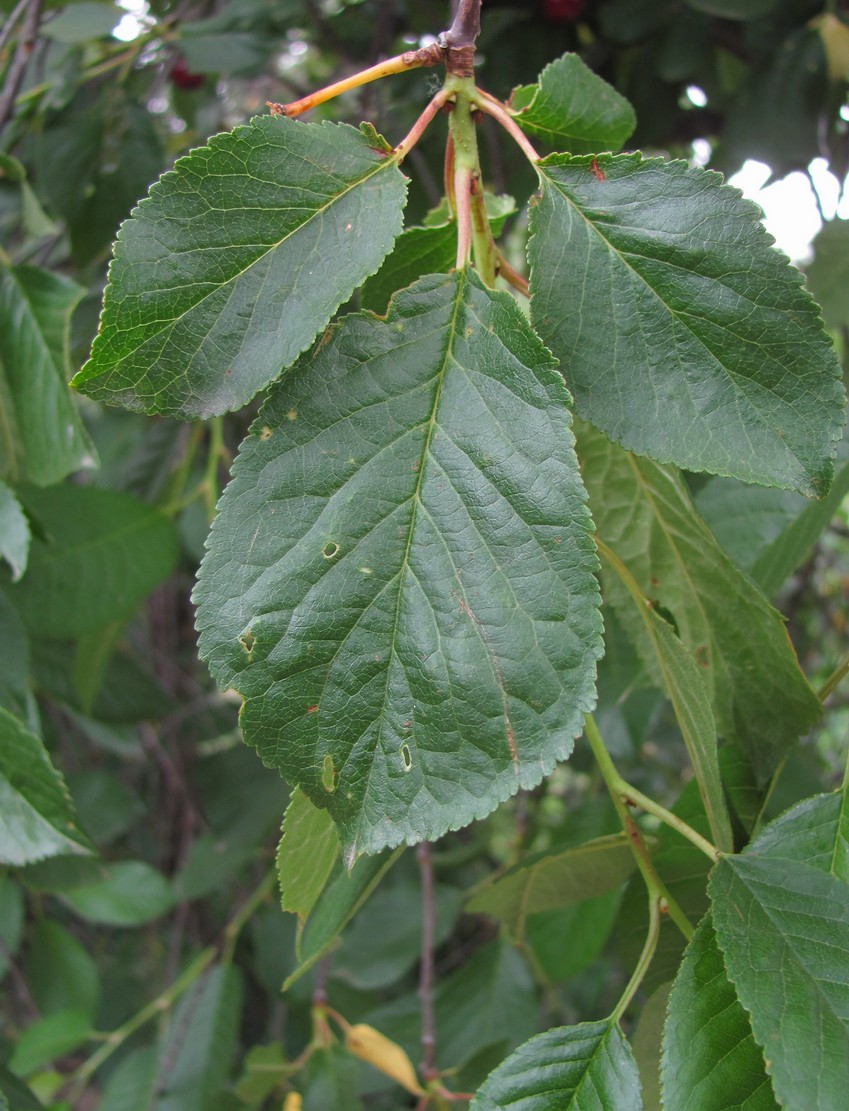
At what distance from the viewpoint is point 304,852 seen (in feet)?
1.56

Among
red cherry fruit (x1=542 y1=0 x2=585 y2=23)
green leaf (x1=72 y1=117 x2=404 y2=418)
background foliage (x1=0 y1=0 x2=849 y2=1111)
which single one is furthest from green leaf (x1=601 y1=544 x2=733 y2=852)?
red cherry fruit (x1=542 y1=0 x2=585 y2=23)

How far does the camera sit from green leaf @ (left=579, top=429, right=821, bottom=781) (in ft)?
1.72

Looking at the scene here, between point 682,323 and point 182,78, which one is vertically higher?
point 182,78

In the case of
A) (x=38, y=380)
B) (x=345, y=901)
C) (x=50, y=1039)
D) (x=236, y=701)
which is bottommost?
(x=236, y=701)

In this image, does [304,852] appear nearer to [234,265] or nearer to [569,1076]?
[569,1076]

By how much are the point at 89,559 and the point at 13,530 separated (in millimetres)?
314

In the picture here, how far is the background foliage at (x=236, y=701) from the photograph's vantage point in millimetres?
523

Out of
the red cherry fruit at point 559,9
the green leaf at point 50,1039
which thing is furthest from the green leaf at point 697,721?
the green leaf at point 50,1039

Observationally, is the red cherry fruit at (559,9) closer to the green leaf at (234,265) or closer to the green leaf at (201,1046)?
the green leaf at (234,265)

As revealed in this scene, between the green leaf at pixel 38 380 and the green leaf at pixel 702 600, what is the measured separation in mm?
397

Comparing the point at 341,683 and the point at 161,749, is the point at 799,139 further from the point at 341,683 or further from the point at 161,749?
the point at 161,749

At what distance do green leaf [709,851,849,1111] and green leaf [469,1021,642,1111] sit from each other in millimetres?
82

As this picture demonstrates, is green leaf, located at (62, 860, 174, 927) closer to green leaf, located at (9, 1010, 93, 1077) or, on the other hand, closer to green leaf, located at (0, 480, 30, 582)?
green leaf, located at (9, 1010, 93, 1077)

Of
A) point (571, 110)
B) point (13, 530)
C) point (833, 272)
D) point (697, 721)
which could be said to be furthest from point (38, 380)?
point (833, 272)
